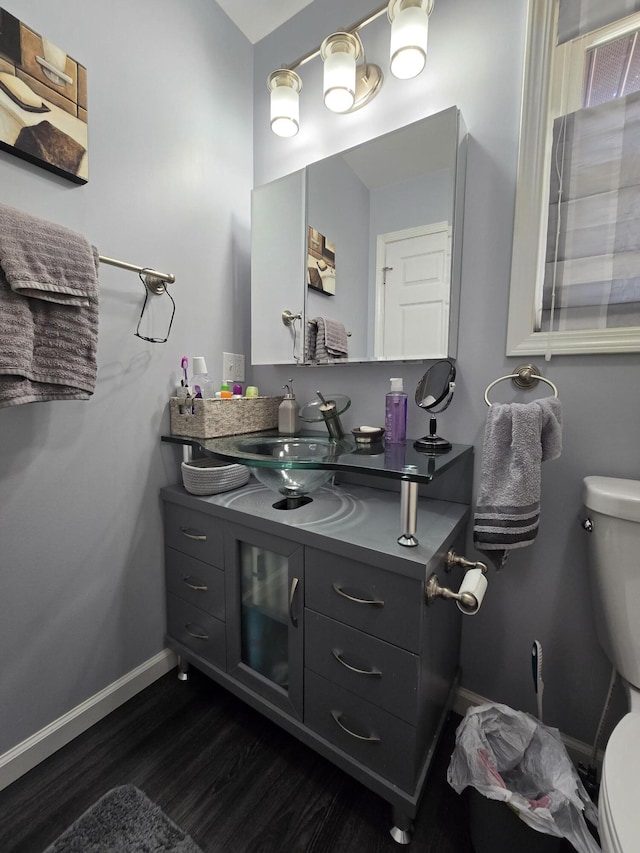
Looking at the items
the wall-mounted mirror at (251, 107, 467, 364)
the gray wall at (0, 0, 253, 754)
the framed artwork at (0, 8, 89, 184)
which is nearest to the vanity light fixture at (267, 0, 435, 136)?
the wall-mounted mirror at (251, 107, 467, 364)

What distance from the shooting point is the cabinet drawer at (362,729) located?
0.80 meters

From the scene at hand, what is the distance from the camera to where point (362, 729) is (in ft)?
2.82

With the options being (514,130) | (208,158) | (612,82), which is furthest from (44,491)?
(612,82)

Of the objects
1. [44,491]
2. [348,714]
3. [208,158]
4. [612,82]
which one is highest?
[208,158]

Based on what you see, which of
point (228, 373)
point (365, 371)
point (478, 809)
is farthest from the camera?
point (228, 373)

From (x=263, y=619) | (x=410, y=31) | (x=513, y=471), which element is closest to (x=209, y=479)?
(x=263, y=619)

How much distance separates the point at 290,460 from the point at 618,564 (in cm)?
77

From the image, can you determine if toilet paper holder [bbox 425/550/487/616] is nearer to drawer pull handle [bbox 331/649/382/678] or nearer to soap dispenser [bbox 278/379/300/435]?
drawer pull handle [bbox 331/649/382/678]

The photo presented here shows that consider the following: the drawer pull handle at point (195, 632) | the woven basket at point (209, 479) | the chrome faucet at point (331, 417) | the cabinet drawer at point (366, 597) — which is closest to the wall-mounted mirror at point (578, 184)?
the chrome faucet at point (331, 417)

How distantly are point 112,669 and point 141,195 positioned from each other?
1547 mm

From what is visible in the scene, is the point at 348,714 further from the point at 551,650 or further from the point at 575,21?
the point at 575,21

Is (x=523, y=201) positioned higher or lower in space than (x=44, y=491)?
higher

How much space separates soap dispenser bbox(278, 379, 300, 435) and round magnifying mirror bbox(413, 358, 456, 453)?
476mm

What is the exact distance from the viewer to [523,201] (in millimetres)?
961
